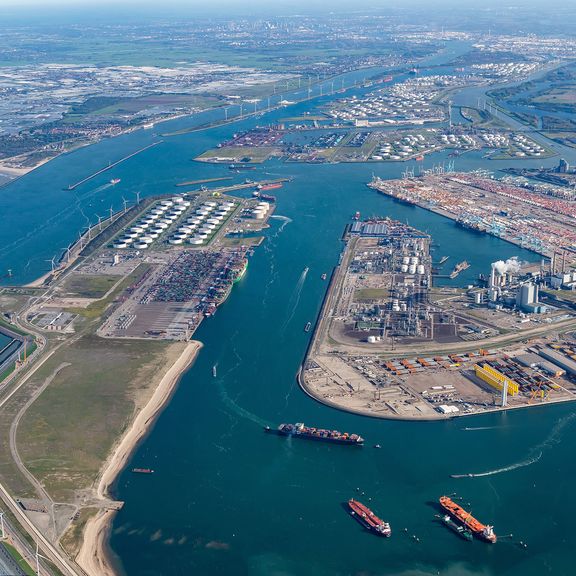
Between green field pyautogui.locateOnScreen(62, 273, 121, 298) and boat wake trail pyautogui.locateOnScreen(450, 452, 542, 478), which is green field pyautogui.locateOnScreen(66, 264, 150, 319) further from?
boat wake trail pyautogui.locateOnScreen(450, 452, 542, 478)

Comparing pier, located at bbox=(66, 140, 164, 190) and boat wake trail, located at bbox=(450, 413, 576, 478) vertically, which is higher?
boat wake trail, located at bbox=(450, 413, 576, 478)

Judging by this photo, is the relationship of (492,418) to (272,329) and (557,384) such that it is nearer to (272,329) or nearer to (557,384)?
(557,384)

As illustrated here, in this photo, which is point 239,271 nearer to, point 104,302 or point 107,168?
point 104,302

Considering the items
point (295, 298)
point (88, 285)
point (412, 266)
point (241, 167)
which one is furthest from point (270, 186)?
point (295, 298)

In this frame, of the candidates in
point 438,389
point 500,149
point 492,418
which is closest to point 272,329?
point 438,389

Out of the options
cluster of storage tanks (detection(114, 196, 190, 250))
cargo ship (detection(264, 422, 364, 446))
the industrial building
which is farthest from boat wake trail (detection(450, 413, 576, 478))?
cluster of storage tanks (detection(114, 196, 190, 250))

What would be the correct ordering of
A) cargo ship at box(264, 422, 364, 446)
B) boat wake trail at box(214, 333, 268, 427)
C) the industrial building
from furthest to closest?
the industrial building → boat wake trail at box(214, 333, 268, 427) → cargo ship at box(264, 422, 364, 446)
